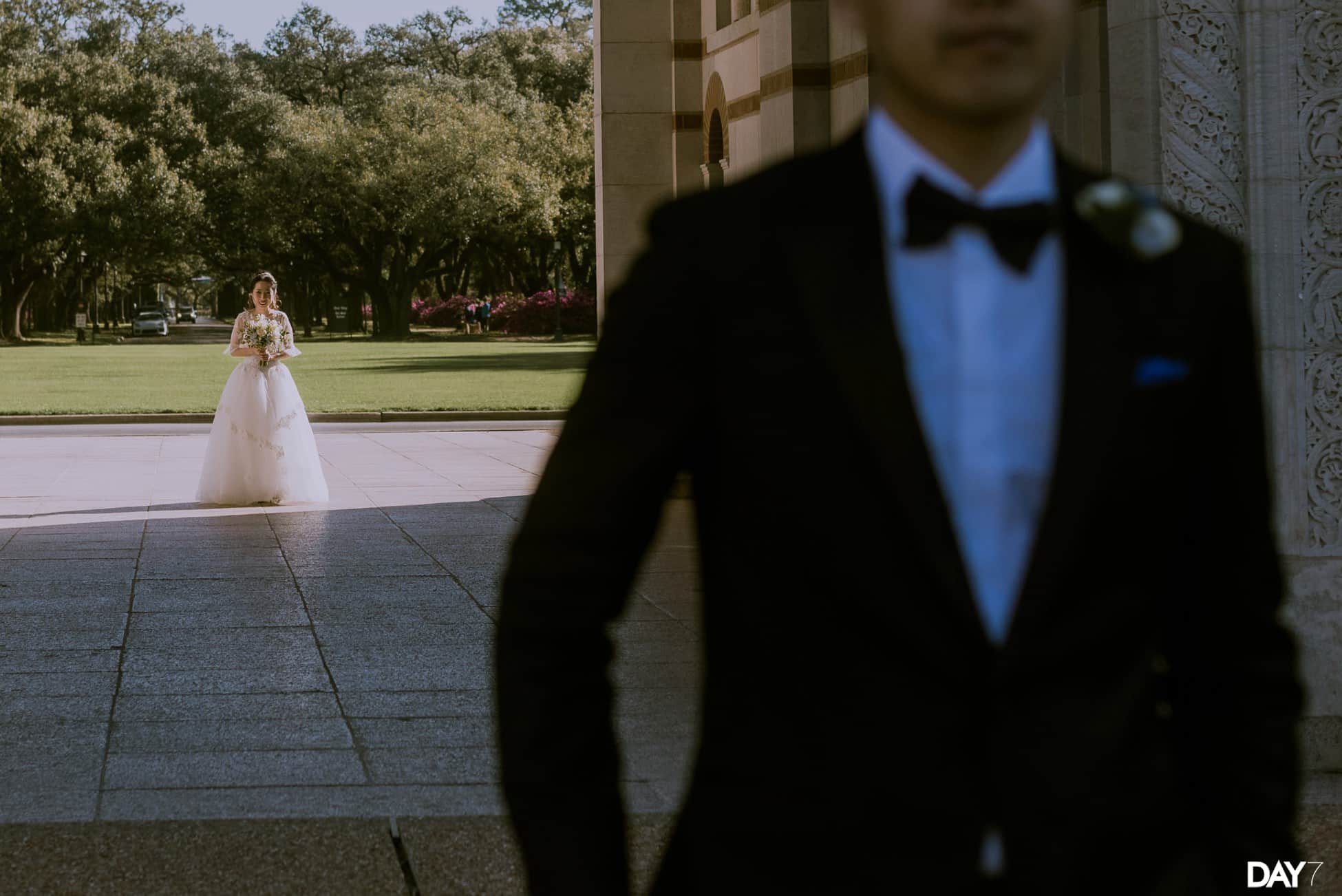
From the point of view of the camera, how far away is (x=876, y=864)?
1547mm

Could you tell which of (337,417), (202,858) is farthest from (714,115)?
(337,417)

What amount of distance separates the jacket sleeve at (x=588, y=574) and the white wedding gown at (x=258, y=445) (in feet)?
47.3

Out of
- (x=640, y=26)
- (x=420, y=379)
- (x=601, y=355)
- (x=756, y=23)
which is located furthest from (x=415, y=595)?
(x=420, y=379)

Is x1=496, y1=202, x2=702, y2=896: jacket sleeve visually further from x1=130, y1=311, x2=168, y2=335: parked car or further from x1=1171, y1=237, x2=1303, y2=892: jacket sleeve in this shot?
x1=130, y1=311, x2=168, y2=335: parked car

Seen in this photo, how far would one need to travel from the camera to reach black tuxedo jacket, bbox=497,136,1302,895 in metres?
1.52

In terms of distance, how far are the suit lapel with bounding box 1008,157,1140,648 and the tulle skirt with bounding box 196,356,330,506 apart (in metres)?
14.6

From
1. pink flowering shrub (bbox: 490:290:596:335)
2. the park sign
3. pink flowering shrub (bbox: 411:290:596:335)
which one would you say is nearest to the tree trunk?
the park sign

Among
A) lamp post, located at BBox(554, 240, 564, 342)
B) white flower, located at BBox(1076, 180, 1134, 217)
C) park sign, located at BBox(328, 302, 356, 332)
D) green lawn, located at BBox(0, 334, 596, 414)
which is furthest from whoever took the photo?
park sign, located at BBox(328, 302, 356, 332)

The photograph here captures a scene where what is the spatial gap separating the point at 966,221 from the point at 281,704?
621 centimetres

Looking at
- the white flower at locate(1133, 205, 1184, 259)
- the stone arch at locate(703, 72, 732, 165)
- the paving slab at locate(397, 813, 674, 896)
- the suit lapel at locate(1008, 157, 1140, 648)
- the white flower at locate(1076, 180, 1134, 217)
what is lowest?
the paving slab at locate(397, 813, 674, 896)

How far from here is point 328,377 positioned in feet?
129

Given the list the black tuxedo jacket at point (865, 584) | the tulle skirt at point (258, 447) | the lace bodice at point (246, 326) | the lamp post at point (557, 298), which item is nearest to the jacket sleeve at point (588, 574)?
the black tuxedo jacket at point (865, 584)

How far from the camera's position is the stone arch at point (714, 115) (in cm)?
1402

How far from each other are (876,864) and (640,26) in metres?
13.9
